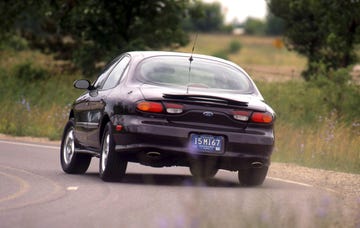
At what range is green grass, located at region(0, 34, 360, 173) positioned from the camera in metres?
20.3

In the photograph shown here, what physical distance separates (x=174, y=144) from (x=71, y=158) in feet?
8.95

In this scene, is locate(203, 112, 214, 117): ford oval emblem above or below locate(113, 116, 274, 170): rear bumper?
above

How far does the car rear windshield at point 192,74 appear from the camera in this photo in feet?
46.5

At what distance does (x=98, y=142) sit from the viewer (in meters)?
14.6

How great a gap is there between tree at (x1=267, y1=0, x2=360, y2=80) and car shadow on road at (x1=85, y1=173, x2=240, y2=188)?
42.8 ft

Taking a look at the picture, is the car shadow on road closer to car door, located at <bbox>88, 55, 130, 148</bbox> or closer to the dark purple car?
the dark purple car

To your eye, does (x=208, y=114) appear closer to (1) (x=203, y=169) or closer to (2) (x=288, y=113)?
(1) (x=203, y=169)

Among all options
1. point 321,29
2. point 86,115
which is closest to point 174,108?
point 86,115

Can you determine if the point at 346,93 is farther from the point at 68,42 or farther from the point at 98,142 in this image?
the point at 68,42

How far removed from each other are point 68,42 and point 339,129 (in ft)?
80.1

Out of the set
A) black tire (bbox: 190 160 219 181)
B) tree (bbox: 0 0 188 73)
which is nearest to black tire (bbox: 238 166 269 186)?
black tire (bbox: 190 160 219 181)

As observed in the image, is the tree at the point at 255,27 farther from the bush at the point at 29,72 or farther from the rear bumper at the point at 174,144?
the rear bumper at the point at 174,144

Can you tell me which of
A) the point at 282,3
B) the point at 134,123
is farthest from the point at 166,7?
the point at 134,123

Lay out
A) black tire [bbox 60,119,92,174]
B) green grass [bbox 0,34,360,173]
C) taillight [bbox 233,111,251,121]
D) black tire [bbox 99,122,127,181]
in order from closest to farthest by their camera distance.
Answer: taillight [bbox 233,111,251,121]
black tire [bbox 99,122,127,181]
black tire [bbox 60,119,92,174]
green grass [bbox 0,34,360,173]
